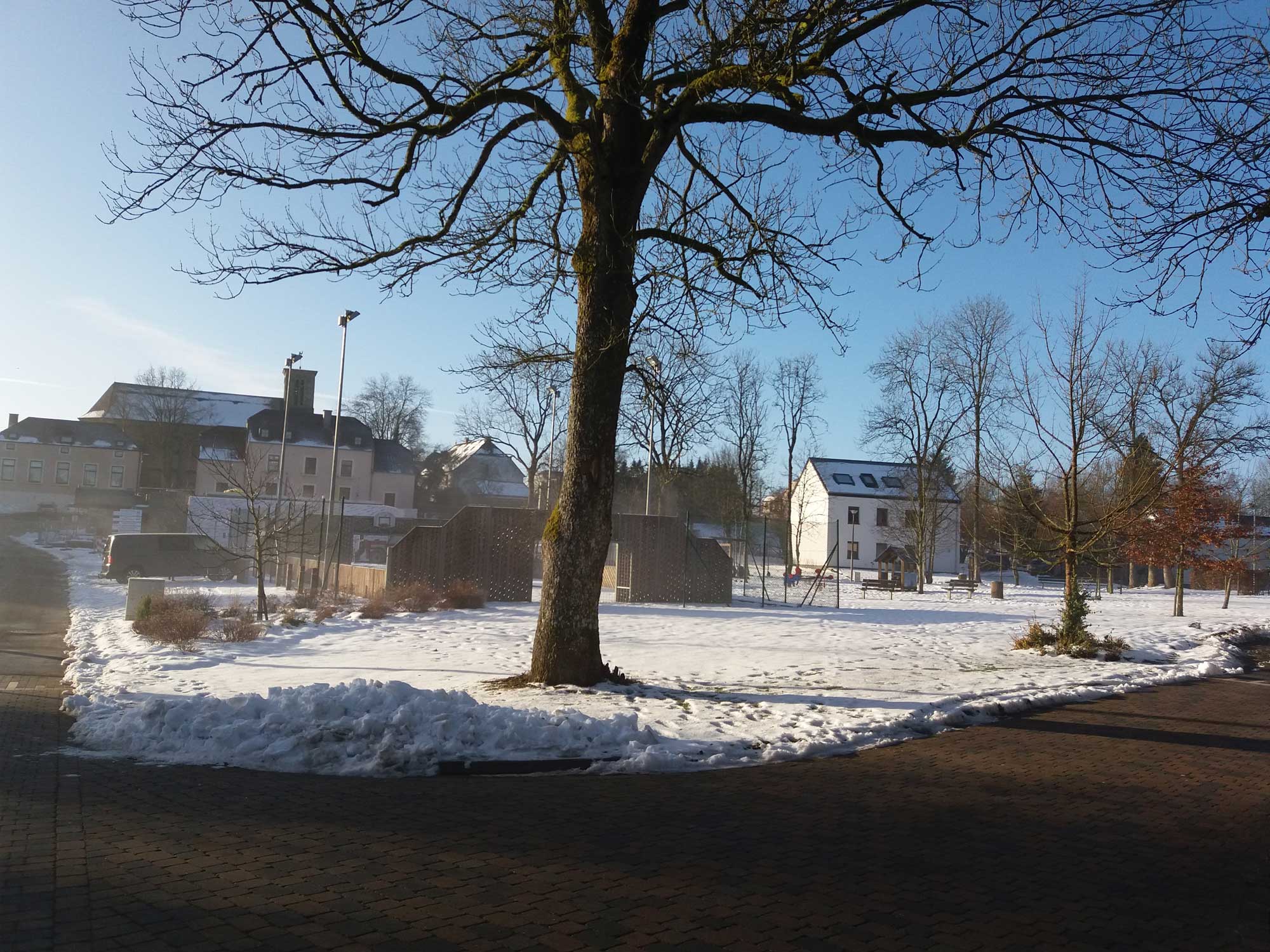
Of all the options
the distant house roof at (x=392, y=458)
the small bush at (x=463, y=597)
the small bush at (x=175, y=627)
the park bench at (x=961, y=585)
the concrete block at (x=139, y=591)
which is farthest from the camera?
the distant house roof at (x=392, y=458)

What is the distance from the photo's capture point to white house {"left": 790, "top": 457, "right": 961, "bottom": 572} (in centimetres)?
6931

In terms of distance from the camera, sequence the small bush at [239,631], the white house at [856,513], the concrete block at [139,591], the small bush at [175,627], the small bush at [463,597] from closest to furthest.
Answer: the small bush at [175,627] < the small bush at [239,631] < the concrete block at [139,591] < the small bush at [463,597] < the white house at [856,513]

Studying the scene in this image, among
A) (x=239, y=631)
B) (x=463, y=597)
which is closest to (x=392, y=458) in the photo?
(x=463, y=597)

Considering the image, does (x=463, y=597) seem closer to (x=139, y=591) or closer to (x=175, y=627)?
(x=139, y=591)

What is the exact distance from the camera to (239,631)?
16703mm

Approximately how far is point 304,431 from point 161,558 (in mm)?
41948

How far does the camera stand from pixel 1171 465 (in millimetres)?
16125

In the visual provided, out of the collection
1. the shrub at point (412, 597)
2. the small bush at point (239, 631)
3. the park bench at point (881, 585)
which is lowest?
the small bush at point (239, 631)

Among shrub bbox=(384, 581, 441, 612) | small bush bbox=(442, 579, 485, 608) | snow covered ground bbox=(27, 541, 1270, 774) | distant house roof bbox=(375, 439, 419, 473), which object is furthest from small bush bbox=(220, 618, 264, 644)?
→ distant house roof bbox=(375, 439, 419, 473)

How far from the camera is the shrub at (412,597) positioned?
21.5 m

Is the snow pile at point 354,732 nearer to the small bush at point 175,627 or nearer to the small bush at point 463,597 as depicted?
the small bush at point 175,627

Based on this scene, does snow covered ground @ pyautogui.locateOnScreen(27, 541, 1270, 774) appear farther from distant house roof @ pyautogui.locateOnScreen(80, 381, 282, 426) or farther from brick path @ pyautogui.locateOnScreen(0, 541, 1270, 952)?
distant house roof @ pyautogui.locateOnScreen(80, 381, 282, 426)

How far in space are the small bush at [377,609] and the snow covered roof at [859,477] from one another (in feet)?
174

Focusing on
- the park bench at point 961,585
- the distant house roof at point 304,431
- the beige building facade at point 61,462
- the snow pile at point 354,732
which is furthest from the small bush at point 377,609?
the beige building facade at point 61,462
